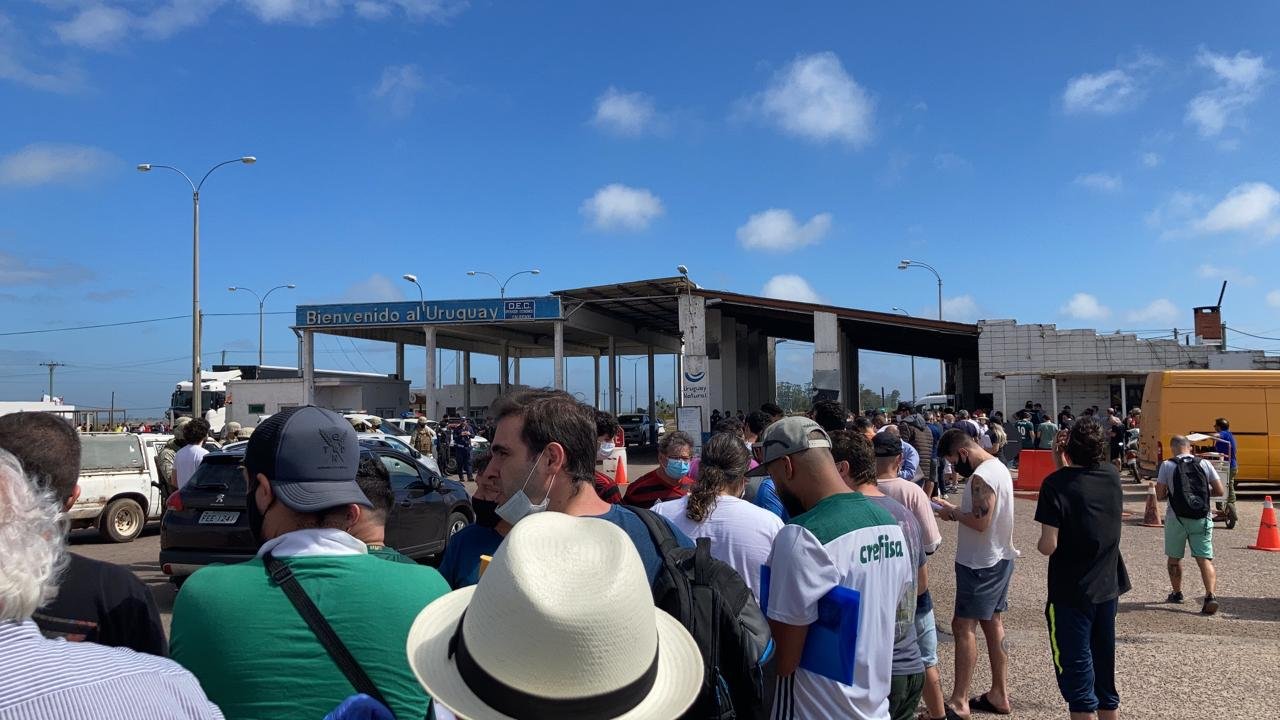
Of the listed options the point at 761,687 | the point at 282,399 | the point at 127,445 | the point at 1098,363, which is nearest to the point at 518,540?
the point at 761,687

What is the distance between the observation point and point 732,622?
2.04m

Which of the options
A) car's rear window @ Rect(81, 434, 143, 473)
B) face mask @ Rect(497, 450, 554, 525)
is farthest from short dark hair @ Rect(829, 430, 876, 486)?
car's rear window @ Rect(81, 434, 143, 473)

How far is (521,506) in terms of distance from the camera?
2.58 meters

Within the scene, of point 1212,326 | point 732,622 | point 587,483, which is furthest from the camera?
point 1212,326

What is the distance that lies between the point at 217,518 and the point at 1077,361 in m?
28.2

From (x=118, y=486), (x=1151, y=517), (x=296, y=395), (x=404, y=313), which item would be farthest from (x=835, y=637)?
(x=296, y=395)

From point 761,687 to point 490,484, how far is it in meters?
1.11

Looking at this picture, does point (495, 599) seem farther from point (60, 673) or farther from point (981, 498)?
point (981, 498)

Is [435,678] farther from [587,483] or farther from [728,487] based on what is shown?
[728,487]

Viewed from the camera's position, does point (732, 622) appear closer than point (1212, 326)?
Yes

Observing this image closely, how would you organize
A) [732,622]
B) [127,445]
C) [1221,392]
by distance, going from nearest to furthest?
[732,622], [127,445], [1221,392]

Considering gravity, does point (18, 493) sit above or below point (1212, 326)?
below

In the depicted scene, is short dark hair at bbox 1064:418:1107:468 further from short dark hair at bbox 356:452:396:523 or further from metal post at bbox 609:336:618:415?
metal post at bbox 609:336:618:415

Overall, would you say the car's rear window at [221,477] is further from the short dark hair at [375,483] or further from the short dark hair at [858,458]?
the short dark hair at [858,458]
